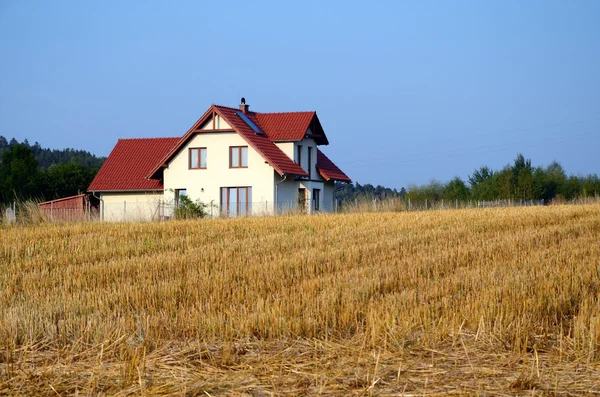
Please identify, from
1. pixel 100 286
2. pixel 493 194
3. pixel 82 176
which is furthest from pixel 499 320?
pixel 82 176

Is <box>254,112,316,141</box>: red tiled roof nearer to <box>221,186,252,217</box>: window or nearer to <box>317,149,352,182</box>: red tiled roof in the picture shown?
<box>317,149,352,182</box>: red tiled roof

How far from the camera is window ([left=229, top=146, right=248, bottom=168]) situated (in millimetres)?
42062

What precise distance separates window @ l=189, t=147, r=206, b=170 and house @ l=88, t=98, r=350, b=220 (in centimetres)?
5

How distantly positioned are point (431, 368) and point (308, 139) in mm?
40273

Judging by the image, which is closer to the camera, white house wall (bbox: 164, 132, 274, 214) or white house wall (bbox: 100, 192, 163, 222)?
white house wall (bbox: 164, 132, 274, 214)

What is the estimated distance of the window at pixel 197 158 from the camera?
4281 cm

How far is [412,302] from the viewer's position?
9578 millimetres

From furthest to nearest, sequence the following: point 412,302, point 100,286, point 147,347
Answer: point 100,286 < point 412,302 < point 147,347

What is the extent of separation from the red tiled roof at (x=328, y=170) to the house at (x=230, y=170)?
0.45ft

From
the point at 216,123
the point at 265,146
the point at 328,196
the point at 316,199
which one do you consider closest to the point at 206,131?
the point at 216,123

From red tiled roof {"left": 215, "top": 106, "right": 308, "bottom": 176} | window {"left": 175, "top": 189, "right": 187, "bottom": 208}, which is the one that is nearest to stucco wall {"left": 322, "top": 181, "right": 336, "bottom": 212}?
red tiled roof {"left": 215, "top": 106, "right": 308, "bottom": 176}

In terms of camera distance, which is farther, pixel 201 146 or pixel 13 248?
pixel 201 146

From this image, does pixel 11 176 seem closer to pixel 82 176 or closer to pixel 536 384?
pixel 82 176

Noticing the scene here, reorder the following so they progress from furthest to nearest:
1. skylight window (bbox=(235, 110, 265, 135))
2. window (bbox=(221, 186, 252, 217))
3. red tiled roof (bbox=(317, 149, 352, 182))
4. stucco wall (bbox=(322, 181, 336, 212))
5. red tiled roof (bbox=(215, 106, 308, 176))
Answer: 1. stucco wall (bbox=(322, 181, 336, 212))
2. red tiled roof (bbox=(317, 149, 352, 182))
3. skylight window (bbox=(235, 110, 265, 135))
4. window (bbox=(221, 186, 252, 217))
5. red tiled roof (bbox=(215, 106, 308, 176))
